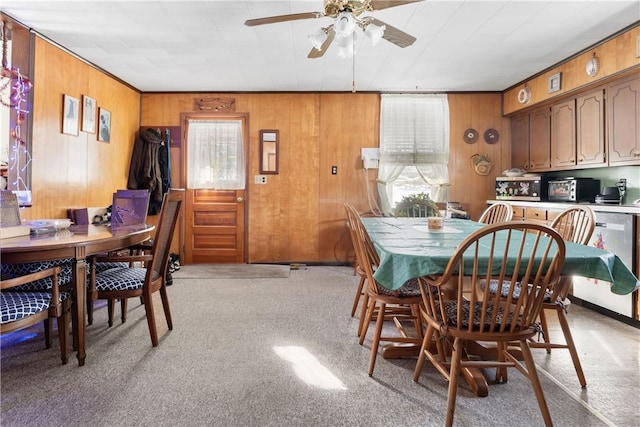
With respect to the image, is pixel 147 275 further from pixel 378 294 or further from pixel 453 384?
pixel 453 384

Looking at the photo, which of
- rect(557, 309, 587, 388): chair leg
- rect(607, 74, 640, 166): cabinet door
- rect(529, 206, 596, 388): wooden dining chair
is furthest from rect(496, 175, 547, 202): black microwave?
rect(557, 309, 587, 388): chair leg

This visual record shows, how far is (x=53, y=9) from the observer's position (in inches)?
106

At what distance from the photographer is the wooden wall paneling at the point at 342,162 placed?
4.84 m

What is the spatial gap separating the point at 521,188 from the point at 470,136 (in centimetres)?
106

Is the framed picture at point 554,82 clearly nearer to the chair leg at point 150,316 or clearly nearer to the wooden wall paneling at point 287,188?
the wooden wall paneling at point 287,188

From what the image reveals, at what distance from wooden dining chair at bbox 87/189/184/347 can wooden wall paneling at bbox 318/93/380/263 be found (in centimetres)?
279

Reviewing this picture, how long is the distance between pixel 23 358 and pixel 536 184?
5.01 metres

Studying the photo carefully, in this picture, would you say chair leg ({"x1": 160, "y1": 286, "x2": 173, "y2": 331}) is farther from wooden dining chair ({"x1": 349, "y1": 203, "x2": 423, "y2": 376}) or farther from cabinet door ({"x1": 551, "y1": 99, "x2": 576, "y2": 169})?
Answer: cabinet door ({"x1": 551, "y1": 99, "x2": 576, "y2": 169})

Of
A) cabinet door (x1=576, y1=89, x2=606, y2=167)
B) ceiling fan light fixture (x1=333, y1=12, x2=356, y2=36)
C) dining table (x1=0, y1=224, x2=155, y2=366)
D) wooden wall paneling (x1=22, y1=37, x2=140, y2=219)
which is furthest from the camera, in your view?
cabinet door (x1=576, y1=89, x2=606, y2=167)

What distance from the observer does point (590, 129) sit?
3.44 m

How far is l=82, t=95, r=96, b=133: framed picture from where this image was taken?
12.0ft

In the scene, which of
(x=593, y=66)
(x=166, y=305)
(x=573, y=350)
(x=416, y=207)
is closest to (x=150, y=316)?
(x=166, y=305)

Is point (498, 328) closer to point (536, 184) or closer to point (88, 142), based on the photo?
point (536, 184)

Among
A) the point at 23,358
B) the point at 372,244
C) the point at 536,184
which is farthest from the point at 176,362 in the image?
the point at 536,184
